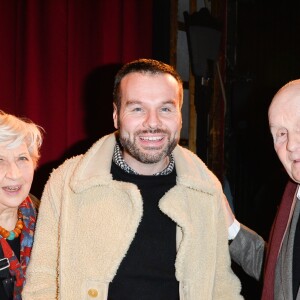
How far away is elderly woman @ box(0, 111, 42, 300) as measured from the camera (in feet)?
5.65

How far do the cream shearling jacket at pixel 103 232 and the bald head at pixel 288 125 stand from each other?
1.09 ft

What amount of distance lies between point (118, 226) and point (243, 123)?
2.51 meters

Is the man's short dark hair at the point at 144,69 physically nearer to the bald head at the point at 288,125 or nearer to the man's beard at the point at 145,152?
the man's beard at the point at 145,152

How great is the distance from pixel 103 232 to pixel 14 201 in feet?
1.22

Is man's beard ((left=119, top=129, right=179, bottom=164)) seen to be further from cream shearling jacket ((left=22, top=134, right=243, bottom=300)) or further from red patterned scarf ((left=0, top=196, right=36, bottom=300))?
red patterned scarf ((left=0, top=196, right=36, bottom=300))

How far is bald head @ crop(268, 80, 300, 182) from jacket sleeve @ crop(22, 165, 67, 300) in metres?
0.82

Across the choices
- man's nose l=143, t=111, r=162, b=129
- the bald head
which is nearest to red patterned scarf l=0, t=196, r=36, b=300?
man's nose l=143, t=111, r=162, b=129

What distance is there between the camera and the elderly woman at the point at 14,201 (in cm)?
172

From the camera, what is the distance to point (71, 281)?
1655 mm

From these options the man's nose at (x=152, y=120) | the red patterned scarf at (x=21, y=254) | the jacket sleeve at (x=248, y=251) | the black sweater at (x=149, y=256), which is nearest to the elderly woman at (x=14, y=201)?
the red patterned scarf at (x=21, y=254)

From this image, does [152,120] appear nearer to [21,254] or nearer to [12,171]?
[12,171]

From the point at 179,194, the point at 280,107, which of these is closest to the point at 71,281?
the point at 179,194

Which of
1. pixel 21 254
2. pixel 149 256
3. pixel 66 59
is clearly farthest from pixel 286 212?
pixel 66 59

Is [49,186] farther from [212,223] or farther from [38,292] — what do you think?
[212,223]
